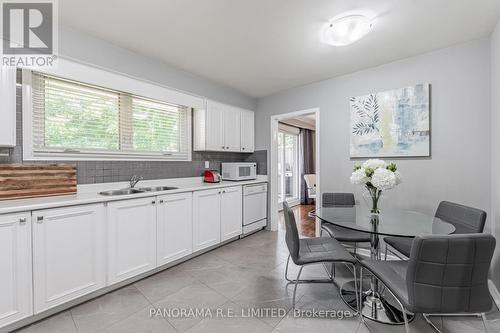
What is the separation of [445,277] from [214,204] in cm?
245

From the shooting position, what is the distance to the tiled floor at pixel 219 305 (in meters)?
1.70

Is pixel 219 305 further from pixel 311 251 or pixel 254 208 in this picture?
pixel 254 208

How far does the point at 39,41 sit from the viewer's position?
2053mm

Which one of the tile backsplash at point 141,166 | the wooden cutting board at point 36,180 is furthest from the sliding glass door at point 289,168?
the wooden cutting board at point 36,180

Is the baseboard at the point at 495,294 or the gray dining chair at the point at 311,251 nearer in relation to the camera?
the gray dining chair at the point at 311,251

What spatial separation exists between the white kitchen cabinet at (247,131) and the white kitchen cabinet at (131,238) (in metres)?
2.08

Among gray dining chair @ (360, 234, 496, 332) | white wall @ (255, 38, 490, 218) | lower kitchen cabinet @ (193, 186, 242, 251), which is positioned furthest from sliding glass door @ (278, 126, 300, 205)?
gray dining chair @ (360, 234, 496, 332)

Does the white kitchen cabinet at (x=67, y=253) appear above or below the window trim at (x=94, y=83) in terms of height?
below

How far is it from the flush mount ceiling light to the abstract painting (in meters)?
1.07

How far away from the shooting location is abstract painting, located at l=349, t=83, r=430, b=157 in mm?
2615

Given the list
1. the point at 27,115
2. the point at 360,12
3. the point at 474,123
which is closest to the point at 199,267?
the point at 27,115

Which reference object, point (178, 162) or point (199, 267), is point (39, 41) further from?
point (199, 267)

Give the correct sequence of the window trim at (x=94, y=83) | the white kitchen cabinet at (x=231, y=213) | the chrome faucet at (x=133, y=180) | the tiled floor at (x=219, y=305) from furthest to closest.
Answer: the white kitchen cabinet at (x=231, y=213) → the chrome faucet at (x=133, y=180) → the window trim at (x=94, y=83) → the tiled floor at (x=219, y=305)

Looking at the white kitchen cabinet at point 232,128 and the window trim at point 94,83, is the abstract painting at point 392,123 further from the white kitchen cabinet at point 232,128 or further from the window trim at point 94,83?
the window trim at point 94,83
